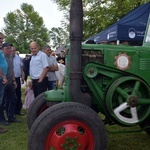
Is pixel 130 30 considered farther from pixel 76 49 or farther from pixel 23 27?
pixel 23 27

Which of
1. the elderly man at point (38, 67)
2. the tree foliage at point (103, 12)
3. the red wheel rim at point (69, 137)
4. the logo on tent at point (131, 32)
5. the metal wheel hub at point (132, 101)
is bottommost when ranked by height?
the red wheel rim at point (69, 137)

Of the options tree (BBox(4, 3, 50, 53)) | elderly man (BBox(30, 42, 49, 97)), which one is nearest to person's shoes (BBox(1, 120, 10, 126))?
elderly man (BBox(30, 42, 49, 97))

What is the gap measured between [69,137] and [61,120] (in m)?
0.21

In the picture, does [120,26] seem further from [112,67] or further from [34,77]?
[112,67]

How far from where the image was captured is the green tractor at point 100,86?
11.0 ft

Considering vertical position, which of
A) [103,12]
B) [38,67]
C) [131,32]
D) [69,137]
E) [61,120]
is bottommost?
[69,137]

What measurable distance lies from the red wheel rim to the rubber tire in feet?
0.15

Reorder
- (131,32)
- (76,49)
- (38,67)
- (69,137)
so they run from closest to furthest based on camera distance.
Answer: (69,137) < (76,49) < (38,67) < (131,32)

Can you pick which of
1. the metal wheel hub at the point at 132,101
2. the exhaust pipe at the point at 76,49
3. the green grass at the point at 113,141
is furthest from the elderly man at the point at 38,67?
the metal wheel hub at the point at 132,101

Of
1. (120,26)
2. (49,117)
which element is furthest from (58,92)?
(120,26)

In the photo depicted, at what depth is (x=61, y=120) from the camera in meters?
3.31

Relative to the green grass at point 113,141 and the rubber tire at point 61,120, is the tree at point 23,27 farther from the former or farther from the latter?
the rubber tire at point 61,120

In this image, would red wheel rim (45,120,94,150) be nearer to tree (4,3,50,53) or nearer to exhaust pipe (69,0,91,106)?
exhaust pipe (69,0,91,106)

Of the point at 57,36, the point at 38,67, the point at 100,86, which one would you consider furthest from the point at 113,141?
the point at 57,36
